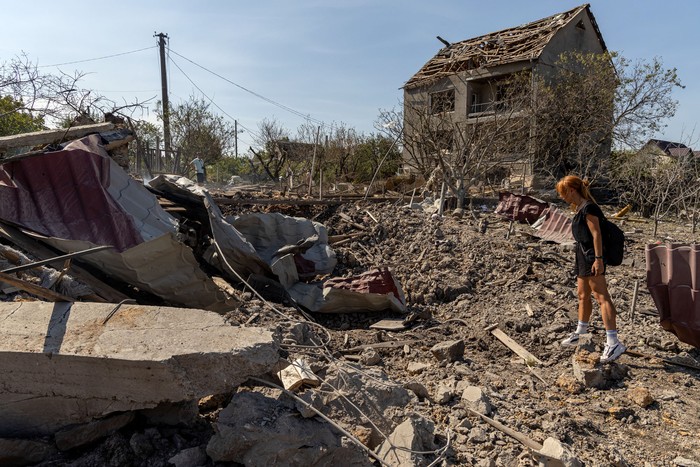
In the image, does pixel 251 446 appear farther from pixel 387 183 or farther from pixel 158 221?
pixel 387 183

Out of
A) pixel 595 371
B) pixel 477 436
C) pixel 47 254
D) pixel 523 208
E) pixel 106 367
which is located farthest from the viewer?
pixel 523 208

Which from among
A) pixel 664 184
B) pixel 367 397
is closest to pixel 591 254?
pixel 367 397

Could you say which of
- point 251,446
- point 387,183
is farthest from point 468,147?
point 251,446

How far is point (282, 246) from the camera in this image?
734 cm

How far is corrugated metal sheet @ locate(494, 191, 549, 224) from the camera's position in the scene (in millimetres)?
10275

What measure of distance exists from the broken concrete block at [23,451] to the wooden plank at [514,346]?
3.79 m

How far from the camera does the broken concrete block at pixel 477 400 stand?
3.25 meters

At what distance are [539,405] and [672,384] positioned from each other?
47.3 inches

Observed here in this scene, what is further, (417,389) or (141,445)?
(417,389)

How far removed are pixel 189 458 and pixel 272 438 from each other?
1.31 feet

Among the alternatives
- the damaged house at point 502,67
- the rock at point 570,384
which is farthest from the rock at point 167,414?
the damaged house at point 502,67

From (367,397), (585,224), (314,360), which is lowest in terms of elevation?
(314,360)

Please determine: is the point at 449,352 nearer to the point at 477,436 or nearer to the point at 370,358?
the point at 370,358

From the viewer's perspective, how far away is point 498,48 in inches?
872
